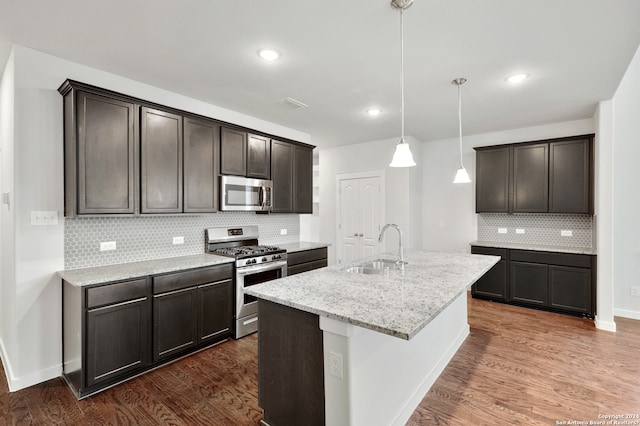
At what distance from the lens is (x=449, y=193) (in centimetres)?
555

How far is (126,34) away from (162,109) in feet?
2.68

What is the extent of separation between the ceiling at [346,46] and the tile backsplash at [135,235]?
1404 millimetres

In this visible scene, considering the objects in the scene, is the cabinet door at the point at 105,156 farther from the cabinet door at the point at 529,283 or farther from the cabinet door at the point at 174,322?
the cabinet door at the point at 529,283

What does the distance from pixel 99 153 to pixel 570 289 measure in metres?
5.59

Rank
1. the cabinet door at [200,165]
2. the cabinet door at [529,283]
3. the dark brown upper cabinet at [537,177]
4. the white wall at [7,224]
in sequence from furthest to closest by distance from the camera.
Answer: the cabinet door at [529,283] < the dark brown upper cabinet at [537,177] < the cabinet door at [200,165] < the white wall at [7,224]

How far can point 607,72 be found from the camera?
2.88 m

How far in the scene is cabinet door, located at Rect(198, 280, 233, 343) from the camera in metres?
3.05

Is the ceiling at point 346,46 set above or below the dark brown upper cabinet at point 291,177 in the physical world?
above

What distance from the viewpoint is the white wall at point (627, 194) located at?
4035 millimetres

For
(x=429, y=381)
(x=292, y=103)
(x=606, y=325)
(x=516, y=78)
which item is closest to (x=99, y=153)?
(x=292, y=103)

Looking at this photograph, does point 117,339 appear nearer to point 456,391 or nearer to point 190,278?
point 190,278

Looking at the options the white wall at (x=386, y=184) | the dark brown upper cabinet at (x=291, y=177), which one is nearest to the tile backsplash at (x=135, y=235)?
the dark brown upper cabinet at (x=291, y=177)

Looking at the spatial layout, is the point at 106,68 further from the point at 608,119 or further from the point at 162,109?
the point at 608,119

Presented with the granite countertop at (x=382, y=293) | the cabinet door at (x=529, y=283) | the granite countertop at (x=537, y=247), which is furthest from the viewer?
the cabinet door at (x=529, y=283)
